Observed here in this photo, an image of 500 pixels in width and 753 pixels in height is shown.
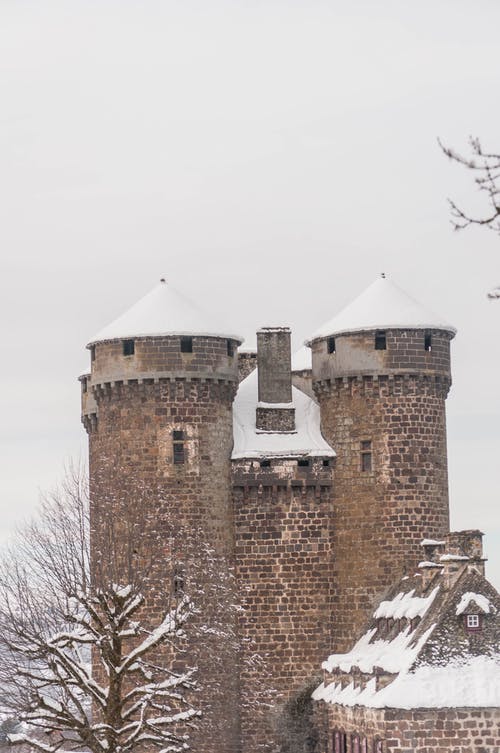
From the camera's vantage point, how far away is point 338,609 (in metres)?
58.3

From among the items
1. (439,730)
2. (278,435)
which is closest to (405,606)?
(439,730)

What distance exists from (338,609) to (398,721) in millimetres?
8930

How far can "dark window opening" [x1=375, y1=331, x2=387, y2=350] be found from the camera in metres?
59.3

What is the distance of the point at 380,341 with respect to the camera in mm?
59375

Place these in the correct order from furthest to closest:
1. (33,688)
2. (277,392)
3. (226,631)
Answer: (277,392), (226,631), (33,688)

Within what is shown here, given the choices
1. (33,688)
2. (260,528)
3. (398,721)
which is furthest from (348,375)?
(33,688)

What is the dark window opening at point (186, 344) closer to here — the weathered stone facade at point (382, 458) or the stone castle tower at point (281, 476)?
the stone castle tower at point (281, 476)

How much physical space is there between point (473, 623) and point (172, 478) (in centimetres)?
1130

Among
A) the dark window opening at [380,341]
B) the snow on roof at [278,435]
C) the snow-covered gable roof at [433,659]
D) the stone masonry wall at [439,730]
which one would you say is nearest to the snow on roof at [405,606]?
the snow-covered gable roof at [433,659]

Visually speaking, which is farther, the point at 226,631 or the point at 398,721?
the point at 226,631

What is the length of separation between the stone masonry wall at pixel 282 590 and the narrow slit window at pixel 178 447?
183 cm

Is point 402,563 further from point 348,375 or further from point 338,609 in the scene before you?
point 348,375

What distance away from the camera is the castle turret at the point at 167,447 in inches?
2237

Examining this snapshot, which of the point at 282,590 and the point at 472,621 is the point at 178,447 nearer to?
the point at 282,590
